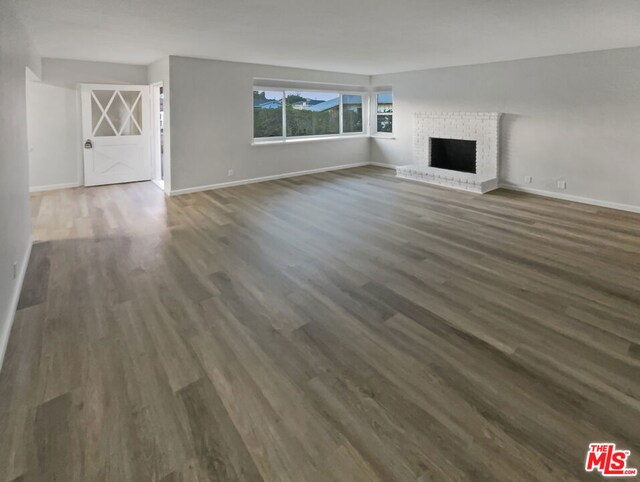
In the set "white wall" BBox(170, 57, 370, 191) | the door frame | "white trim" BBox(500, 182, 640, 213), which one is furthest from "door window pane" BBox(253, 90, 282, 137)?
"white trim" BBox(500, 182, 640, 213)

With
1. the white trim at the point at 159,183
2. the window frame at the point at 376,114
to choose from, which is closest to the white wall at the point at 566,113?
the window frame at the point at 376,114

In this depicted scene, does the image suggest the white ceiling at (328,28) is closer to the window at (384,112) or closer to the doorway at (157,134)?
the doorway at (157,134)

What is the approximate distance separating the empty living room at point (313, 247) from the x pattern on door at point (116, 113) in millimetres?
39

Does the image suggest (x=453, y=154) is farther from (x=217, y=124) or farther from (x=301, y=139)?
(x=217, y=124)

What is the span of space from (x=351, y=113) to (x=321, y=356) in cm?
829

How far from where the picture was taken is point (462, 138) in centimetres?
766

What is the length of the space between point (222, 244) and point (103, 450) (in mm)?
2794

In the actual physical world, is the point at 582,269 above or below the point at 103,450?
above

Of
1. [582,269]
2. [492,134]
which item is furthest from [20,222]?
[492,134]

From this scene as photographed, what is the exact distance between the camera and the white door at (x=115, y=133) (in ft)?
23.2

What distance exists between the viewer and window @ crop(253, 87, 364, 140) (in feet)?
26.0

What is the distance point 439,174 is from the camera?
7578mm

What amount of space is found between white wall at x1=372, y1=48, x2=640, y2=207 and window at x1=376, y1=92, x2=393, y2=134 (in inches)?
65.7

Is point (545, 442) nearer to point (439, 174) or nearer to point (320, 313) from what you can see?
point (320, 313)
